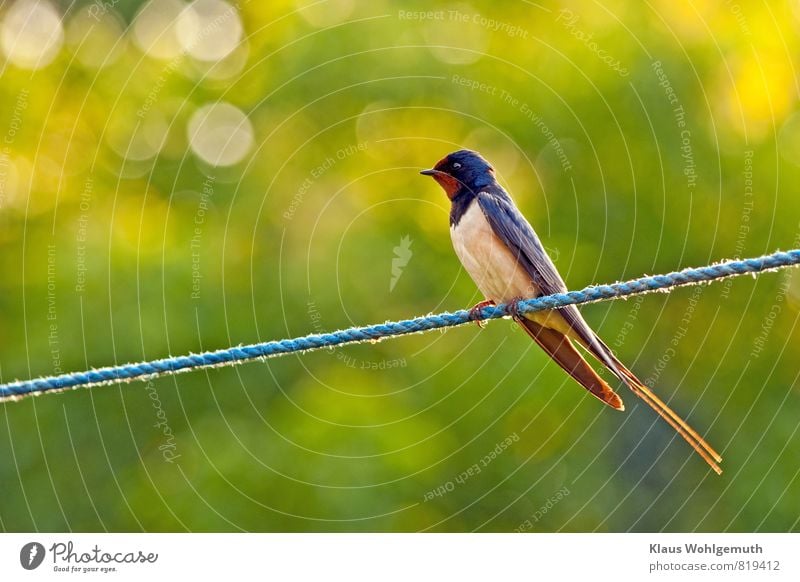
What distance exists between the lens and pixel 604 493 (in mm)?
8625

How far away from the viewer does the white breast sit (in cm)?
554

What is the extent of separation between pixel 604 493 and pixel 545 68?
3644mm

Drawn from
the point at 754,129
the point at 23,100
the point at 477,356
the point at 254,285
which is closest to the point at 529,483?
the point at 477,356

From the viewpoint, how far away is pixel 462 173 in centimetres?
593

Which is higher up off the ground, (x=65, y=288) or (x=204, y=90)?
(x=204, y=90)

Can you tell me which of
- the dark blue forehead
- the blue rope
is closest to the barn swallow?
the dark blue forehead

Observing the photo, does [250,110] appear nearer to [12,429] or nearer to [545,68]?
[545,68]
